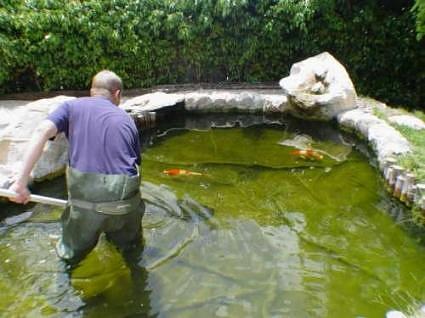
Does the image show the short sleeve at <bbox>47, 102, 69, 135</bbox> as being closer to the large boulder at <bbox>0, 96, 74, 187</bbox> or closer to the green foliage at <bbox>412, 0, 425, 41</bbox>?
the large boulder at <bbox>0, 96, 74, 187</bbox>

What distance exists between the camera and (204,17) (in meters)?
8.43

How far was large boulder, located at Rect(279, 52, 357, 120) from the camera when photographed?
7.16m

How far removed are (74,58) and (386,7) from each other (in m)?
6.67

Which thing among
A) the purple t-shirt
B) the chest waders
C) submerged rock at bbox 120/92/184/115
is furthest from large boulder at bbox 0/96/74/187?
the purple t-shirt

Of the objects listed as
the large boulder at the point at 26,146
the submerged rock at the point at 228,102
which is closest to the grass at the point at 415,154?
the submerged rock at the point at 228,102

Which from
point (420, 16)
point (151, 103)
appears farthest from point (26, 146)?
point (420, 16)

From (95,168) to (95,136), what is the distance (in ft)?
0.76

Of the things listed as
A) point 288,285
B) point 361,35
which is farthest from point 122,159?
point 361,35

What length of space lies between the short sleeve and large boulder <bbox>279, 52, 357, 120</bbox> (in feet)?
16.3

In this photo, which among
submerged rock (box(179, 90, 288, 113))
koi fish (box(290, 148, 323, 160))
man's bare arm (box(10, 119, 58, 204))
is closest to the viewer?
man's bare arm (box(10, 119, 58, 204))

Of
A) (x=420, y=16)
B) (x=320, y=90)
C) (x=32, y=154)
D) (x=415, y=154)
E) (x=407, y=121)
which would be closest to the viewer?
(x=32, y=154)

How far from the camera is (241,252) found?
406 centimetres

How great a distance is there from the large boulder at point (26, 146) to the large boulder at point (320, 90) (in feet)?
13.1

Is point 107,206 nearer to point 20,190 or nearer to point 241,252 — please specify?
point 20,190
